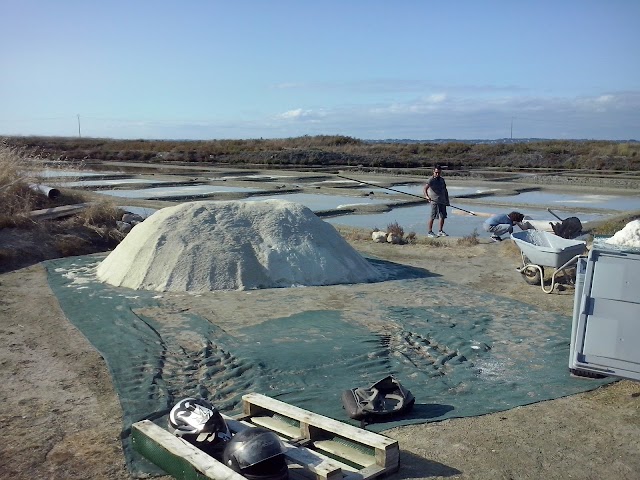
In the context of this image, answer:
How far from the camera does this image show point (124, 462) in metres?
4.03

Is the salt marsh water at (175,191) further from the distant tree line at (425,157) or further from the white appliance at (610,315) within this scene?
the white appliance at (610,315)

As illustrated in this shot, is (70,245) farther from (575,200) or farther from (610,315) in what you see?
(575,200)

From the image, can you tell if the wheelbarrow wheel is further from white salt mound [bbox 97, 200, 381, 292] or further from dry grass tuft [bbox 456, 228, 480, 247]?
dry grass tuft [bbox 456, 228, 480, 247]

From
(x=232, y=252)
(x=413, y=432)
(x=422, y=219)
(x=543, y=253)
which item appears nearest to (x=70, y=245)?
(x=232, y=252)

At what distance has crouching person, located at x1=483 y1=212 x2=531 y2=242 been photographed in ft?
40.9

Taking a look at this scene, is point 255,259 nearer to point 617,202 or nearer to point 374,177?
point 617,202

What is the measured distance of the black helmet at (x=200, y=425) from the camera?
4004 millimetres

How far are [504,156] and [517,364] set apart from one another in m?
38.4

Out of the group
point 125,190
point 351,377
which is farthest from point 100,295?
point 125,190

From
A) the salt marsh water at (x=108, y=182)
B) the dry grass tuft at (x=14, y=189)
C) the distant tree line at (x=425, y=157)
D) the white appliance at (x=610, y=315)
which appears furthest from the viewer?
the distant tree line at (x=425, y=157)

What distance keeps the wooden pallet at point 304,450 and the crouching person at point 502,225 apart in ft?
28.2

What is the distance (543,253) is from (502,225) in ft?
14.6

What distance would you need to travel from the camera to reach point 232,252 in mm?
8766

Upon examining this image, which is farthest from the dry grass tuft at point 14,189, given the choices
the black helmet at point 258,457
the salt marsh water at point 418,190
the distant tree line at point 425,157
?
the distant tree line at point 425,157
